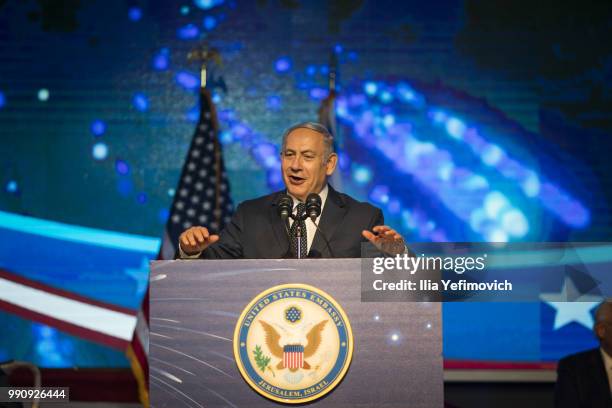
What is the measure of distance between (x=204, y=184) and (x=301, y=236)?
2.95m

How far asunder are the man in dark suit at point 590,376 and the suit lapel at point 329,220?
6.22 ft

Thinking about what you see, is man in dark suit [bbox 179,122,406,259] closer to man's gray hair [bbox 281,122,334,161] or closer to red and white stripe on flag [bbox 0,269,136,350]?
man's gray hair [bbox 281,122,334,161]

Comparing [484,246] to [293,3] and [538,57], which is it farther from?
[293,3]

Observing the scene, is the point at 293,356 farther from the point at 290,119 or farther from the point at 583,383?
the point at 290,119

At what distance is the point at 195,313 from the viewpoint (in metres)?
2.36

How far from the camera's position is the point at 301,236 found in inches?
115

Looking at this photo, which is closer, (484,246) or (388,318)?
(388,318)

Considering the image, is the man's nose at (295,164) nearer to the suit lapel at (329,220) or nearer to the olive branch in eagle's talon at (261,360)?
the suit lapel at (329,220)

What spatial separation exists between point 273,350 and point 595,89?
14.2 feet

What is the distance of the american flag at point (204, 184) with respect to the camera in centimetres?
573

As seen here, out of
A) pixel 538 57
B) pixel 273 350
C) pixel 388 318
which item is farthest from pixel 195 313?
pixel 538 57

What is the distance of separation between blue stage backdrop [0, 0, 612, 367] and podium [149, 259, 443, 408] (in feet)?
11.2

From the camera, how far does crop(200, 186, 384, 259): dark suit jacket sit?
124 inches

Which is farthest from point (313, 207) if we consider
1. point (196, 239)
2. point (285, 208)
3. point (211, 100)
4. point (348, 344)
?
point (211, 100)
